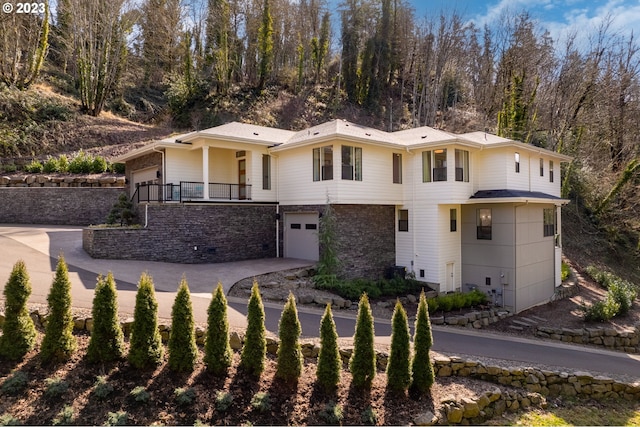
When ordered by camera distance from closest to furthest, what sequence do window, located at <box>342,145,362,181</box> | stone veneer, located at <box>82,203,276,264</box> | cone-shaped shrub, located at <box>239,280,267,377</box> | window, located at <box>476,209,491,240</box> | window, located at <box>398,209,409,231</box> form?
1. cone-shaped shrub, located at <box>239,280,267,377</box>
2. stone veneer, located at <box>82,203,276,264</box>
3. window, located at <box>342,145,362,181</box>
4. window, located at <box>476,209,491,240</box>
5. window, located at <box>398,209,409,231</box>

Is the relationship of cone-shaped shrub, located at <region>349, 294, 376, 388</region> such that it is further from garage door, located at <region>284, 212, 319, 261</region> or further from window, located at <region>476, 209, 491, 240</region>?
window, located at <region>476, 209, 491, 240</region>

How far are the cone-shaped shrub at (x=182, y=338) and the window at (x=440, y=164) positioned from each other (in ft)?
38.2

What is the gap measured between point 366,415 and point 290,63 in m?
41.6

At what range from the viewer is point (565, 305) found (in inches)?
656

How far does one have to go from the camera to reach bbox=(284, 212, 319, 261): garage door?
52.6ft

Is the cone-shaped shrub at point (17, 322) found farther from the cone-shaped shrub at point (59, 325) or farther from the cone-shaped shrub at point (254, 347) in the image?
the cone-shaped shrub at point (254, 347)

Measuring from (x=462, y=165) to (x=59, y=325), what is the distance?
13968mm

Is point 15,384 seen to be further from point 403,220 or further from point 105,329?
point 403,220

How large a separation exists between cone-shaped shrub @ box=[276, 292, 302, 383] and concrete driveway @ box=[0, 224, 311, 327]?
2635 millimetres

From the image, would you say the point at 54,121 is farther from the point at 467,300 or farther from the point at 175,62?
the point at 467,300

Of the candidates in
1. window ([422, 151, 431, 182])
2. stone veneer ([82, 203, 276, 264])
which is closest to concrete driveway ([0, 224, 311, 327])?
stone veneer ([82, 203, 276, 264])

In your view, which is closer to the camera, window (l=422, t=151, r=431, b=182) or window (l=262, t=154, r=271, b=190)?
window (l=422, t=151, r=431, b=182)

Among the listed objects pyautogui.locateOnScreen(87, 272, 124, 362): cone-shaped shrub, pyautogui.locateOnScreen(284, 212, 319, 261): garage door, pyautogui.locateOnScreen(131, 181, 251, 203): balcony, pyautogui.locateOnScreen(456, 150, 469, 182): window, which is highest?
pyautogui.locateOnScreen(456, 150, 469, 182): window

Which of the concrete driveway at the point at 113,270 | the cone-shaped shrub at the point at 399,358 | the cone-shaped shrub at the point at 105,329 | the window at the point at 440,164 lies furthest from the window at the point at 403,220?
the cone-shaped shrub at the point at 105,329
